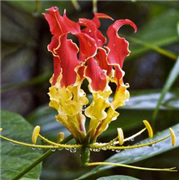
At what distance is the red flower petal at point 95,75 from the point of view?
622mm

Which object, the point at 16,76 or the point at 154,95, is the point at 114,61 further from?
the point at 16,76

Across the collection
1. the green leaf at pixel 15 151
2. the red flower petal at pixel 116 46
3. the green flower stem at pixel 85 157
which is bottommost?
the green flower stem at pixel 85 157

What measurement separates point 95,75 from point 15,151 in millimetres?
273

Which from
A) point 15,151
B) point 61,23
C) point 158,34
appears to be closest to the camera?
point 61,23

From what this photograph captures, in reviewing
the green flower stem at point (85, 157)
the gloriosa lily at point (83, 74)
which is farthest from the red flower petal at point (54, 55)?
the green flower stem at point (85, 157)

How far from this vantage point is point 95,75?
630mm

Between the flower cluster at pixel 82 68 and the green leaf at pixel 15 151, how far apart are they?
6.0 inches

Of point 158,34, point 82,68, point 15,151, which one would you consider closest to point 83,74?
point 82,68

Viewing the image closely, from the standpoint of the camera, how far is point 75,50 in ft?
2.04

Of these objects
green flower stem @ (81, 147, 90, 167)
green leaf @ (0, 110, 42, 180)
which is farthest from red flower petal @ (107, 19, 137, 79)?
green leaf @ (0, 110, 42, 180)

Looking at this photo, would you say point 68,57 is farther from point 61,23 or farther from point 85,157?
point 85,157

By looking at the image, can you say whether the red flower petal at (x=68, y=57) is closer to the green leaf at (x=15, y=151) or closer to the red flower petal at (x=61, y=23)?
the red flower petal at (x=61, y=23)

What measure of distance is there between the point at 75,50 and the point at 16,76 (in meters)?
1.51

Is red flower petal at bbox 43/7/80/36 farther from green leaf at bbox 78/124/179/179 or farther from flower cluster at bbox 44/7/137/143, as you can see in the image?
green leaf at bbox 78/124/179/179
